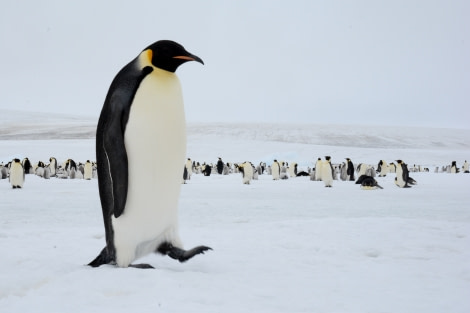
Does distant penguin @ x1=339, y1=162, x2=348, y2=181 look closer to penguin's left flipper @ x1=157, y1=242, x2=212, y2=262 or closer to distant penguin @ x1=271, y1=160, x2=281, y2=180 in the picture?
distant penguin @ x1=271, y1=160, x2=281, y2=180

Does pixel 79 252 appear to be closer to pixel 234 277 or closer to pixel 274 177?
pixel 234 277

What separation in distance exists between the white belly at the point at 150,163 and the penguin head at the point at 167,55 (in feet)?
0.20

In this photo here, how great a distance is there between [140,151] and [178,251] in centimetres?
78

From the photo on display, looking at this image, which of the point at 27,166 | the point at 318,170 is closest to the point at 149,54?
the point at 318,170

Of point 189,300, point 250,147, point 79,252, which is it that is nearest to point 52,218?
point 79,252

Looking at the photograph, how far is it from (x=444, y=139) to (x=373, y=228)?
175ft

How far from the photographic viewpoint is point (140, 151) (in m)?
3.04

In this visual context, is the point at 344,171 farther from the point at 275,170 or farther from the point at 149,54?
the point at 149,54

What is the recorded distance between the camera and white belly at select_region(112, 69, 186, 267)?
3041 millimetres

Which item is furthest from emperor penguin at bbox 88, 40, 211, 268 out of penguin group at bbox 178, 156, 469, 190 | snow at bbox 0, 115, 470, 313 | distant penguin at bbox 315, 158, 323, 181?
distant penguin at bbox 315, 158, 323, 181

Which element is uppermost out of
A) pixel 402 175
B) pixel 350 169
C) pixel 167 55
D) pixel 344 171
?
pixel 167 55

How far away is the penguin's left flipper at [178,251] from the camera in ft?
10.7

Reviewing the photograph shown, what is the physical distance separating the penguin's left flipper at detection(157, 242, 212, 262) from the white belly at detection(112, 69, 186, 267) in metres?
0.06

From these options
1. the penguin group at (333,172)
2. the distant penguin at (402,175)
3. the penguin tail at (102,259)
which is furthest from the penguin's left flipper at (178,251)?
the distant penguin at (402,175)
